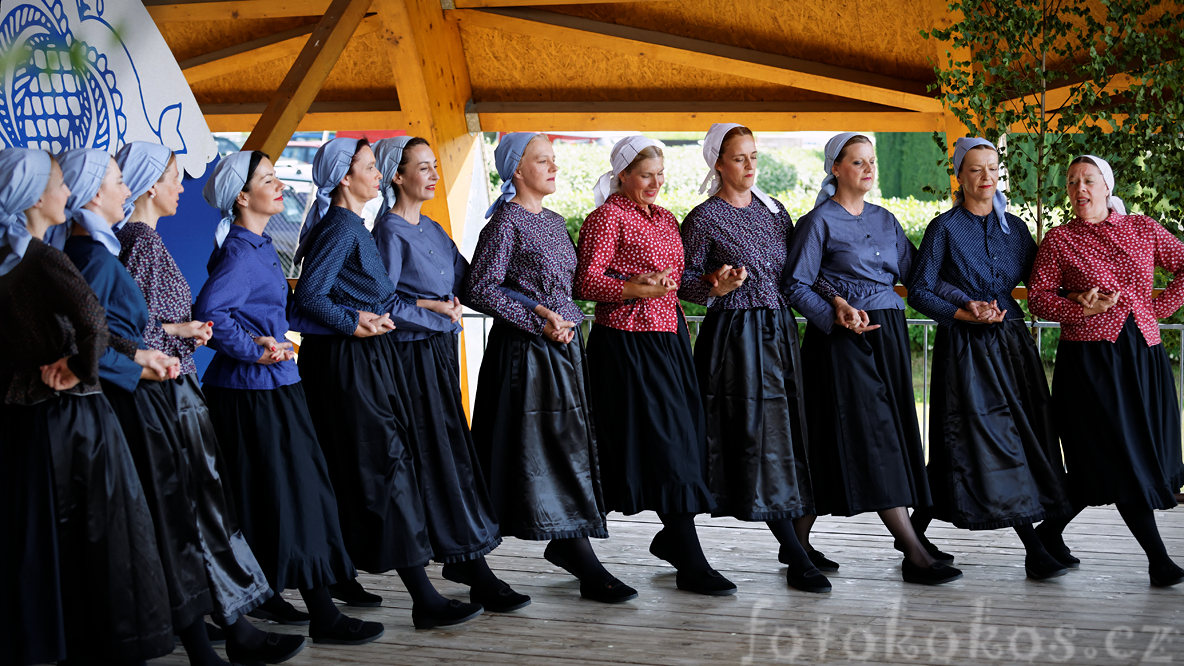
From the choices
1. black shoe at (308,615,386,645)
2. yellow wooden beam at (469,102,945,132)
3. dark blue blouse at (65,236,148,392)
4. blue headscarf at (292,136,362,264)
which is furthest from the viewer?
yellow wooden beam at (469,102,945,132)

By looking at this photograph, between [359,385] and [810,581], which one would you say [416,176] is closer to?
[359,385]

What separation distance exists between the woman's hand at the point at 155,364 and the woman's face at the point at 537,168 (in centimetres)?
141

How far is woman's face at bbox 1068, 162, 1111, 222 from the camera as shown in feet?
A: 13.7

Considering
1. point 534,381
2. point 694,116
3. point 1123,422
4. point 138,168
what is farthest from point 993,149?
point 694,116

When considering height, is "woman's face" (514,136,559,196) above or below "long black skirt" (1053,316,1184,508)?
above

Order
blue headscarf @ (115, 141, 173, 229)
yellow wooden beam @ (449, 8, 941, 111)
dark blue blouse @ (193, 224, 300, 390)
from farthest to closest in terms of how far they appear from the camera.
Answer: yellow wooden beam @ (449, 8, 941, 111), dark blue blouse @ (193, 224, 300, 390), blue headscarf @ (115, 141, 173, 229)

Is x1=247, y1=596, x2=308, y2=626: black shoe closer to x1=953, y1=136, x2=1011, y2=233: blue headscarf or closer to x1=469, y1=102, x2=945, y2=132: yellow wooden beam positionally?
x1=953, y1=136, x2=1011, y2=233: blue headscarf

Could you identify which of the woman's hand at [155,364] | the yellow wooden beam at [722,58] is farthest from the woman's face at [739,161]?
the yellow wooden beam at [722,58]

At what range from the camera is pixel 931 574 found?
4.12 meters

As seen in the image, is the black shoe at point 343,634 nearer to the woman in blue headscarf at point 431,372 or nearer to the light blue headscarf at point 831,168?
the woman in blue headscarf at point 431,372

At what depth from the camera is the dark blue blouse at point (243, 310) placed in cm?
330

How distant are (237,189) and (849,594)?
7.82ft

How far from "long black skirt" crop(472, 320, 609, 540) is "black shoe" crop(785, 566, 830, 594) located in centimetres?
70

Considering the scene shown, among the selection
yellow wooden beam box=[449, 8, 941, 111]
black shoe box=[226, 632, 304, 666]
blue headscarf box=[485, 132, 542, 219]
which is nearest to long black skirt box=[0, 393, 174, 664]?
black shoe box=[226, 632, 304, 666]
